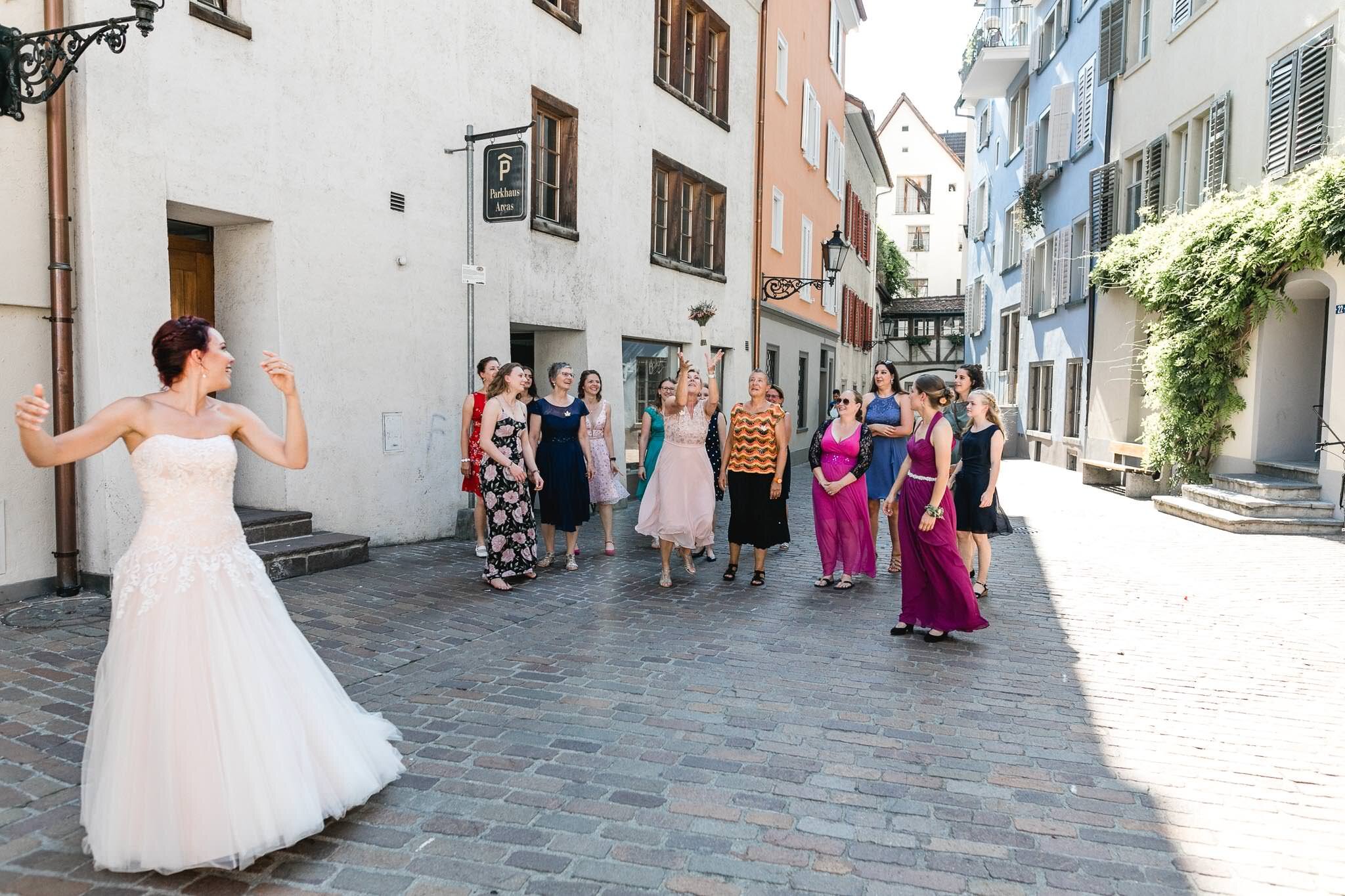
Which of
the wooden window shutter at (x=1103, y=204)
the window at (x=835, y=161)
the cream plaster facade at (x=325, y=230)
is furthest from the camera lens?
the window at (x=835, y=161)

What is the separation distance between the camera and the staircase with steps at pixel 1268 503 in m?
12.1

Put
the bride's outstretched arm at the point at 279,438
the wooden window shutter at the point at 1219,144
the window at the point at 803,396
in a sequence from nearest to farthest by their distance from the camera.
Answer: the bride's outstretched arm at the point at 279,438 < the wooden window shutter at the point at 1219,144 < the window at the point at 803,396

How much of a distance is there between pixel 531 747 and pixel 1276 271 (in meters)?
13.0

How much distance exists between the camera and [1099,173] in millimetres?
19781

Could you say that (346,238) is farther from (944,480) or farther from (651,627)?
(944,480)

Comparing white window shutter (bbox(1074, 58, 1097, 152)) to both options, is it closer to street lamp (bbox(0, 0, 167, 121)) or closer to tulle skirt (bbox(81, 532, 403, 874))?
street lamp (bbox(0, 0, 167, 121))

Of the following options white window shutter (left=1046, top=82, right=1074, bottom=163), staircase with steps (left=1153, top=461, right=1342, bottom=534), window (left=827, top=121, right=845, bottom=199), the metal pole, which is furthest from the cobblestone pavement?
window (left=827, top=121, right=845, bottom=199)

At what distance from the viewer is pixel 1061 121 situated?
74.5ft

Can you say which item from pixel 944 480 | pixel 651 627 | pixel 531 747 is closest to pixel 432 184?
pixel 651 627

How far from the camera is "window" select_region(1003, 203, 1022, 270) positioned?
27.9m

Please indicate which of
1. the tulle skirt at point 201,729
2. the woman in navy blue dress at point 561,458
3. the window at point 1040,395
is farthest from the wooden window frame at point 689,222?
the tulle skirt at point 201,729

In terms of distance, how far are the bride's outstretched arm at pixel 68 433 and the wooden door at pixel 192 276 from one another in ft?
18.5

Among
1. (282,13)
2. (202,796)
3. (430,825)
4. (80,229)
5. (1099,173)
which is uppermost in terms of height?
(1099,173)

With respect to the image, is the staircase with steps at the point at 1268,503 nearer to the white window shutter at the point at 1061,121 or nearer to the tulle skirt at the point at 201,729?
the white window shutter at the point at 1061,121
